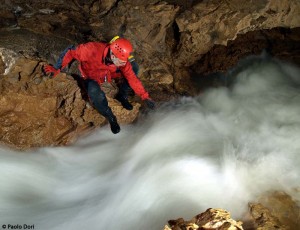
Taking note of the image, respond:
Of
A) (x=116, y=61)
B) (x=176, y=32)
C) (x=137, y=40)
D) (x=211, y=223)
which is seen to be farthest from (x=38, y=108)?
(x=211, y=223)

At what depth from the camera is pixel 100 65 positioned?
481 cm

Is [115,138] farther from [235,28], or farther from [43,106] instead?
[235,28]

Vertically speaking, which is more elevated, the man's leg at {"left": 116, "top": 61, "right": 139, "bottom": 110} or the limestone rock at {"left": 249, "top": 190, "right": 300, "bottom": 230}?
the man's leg at {"left": 116, "top": 61, "right": 139, "bottom": 110}

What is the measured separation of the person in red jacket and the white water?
0.92 meters

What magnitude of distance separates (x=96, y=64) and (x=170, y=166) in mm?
2197

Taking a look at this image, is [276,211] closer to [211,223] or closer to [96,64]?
[211,223]

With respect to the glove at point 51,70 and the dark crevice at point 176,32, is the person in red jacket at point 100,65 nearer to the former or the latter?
the glove at point 51,70

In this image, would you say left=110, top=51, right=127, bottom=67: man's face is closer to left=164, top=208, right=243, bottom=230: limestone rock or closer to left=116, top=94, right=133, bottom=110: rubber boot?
left=116, top=94, right=133, bottom=110: rubber boot

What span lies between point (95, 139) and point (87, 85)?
1420mm

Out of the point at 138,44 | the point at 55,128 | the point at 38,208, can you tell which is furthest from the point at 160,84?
the point at 38,208

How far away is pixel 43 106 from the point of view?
207 inches

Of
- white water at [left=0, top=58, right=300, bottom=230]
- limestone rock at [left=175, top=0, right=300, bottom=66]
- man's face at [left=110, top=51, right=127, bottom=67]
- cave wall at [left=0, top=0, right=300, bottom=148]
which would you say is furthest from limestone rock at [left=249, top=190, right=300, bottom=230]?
limestone rock at [left=175, top=0, right=300, bottom=66]

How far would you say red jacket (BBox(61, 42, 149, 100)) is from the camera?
4664 mm

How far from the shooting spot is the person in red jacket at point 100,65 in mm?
4468
